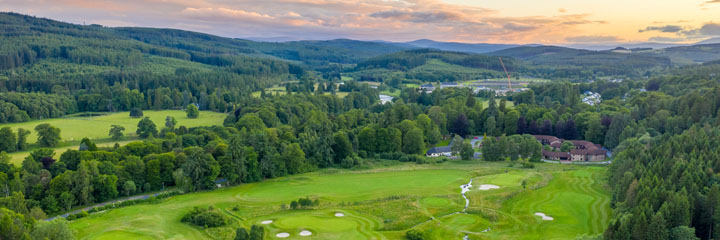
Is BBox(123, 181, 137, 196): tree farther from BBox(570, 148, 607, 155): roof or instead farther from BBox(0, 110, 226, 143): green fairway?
BBox(570, 148, 607, 155): roof

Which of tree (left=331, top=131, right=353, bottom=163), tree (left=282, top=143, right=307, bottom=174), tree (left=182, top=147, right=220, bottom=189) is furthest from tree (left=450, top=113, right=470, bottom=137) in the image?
tree (left=182, top=147, right=220, bottom=189)

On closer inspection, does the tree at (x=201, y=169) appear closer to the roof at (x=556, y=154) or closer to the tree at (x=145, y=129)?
the tree at (x=145, y=129)

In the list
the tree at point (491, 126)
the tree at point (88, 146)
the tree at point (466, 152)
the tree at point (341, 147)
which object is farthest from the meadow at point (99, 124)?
the tree at point (491, 126)

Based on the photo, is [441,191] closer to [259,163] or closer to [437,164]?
[437,164]

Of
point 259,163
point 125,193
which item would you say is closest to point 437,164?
point 259,163

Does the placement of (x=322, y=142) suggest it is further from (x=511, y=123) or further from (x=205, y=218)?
(x=511, y=123)
